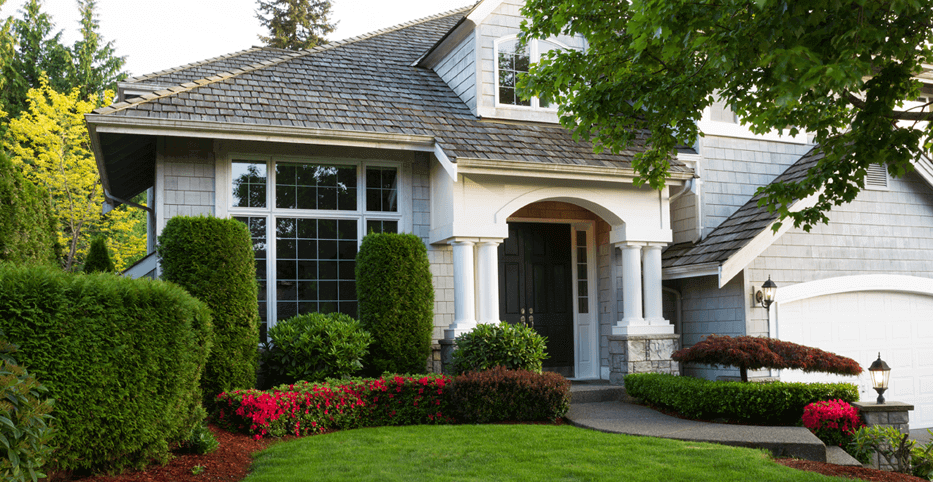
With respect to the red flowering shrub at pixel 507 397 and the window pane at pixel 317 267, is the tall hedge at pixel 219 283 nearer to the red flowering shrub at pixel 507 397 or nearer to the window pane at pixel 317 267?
the window pane at pixel 317 267

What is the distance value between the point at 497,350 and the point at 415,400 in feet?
4.36

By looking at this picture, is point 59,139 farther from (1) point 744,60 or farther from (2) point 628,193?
(1) point 744,60

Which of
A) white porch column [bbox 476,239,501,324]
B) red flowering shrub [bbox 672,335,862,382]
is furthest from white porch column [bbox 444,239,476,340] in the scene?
red flowering shrub [bbox 672,335,862,382]

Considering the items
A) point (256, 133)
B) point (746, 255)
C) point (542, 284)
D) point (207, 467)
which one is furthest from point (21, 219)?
point (746, 255)

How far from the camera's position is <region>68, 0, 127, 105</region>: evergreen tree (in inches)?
1055

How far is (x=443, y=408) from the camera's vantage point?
828cm

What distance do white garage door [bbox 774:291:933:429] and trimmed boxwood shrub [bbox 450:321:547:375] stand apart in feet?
13.2

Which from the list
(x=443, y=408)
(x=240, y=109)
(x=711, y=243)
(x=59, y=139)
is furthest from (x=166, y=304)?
(x=59, y=139)

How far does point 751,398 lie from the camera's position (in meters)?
8.30

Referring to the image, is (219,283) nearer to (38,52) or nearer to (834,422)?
(834,422)

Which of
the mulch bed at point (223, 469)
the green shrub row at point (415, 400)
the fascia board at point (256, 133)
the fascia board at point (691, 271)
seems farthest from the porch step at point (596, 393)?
the fascia board at point (256, 133)

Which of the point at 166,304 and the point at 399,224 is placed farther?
the point at 399,224

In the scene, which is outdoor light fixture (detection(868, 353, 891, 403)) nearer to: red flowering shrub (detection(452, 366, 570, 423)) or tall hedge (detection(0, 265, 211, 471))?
red flowering shrub (detection(452, 366, 570, 423))

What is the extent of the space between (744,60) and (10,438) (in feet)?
17.3
